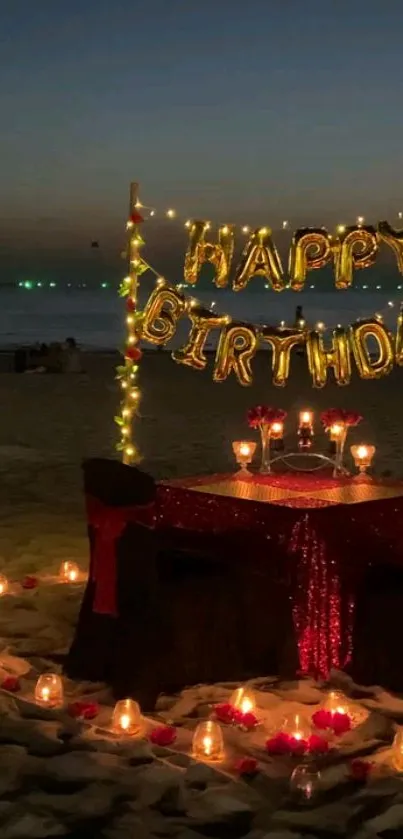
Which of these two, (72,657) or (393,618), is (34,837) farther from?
(393,618)

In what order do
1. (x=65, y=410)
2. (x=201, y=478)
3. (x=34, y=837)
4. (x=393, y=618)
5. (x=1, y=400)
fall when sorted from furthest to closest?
(x=1, y=400) < (x=65, y=410) < (x=201, y=478) < (x=393, y=618) < (x=34, y=837)

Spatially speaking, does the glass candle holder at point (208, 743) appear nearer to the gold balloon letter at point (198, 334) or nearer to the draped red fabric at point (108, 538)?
the draped red fabric at point (108, 538)

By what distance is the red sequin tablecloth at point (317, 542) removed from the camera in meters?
5.68

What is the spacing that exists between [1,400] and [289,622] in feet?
47.9

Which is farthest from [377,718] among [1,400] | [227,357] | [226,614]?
[1,400]

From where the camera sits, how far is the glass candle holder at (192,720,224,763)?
15.5 feet

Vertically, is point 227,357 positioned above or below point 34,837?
above

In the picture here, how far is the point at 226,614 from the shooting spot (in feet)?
18.6

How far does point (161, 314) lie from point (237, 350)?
0.60 meters

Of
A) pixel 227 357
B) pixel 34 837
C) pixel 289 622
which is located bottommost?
pixel 34 837

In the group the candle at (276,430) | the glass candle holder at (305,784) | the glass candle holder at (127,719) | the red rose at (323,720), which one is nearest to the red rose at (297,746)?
the glass candle holder at (305,784)

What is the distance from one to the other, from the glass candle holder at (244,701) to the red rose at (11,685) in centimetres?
111

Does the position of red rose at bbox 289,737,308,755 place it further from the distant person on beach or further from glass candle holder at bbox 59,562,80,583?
the distant person on beach

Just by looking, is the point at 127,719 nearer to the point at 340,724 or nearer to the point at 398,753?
the point at 340,724
